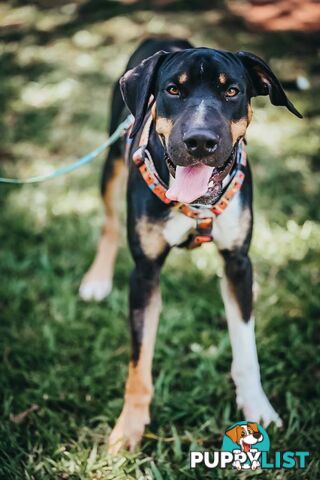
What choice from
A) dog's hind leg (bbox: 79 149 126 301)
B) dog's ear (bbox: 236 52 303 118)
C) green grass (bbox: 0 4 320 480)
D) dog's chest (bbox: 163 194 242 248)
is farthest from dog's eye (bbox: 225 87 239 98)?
green grass (bbox: 0 4 320 480)

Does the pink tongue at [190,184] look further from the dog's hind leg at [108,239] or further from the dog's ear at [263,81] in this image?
the dog's hind leg at [108,239]

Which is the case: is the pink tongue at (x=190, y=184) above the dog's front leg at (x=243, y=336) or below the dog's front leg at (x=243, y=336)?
above

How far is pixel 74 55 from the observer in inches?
312

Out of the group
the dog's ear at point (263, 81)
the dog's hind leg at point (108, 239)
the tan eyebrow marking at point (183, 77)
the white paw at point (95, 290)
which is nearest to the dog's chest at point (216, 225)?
the dog's ear at point (263, 81)

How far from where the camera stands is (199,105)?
252 centimetres

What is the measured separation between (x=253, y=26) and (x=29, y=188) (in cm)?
456

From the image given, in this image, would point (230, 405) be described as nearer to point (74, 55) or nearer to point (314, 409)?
point (314, 409)

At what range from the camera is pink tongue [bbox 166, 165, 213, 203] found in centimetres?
259

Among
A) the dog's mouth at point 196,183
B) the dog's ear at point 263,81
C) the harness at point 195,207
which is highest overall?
the dog's ear at point 263,81

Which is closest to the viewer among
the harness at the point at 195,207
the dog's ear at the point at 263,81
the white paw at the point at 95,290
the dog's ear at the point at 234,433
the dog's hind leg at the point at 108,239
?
the dog's ear at the point at 263,81

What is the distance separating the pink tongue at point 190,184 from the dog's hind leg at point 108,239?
152cm

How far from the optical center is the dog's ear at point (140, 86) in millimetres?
2682

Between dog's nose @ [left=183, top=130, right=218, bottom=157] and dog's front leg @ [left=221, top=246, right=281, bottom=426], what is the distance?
2.46 feet

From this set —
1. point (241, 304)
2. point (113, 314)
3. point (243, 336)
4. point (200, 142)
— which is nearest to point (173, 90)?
point (200, 142)
